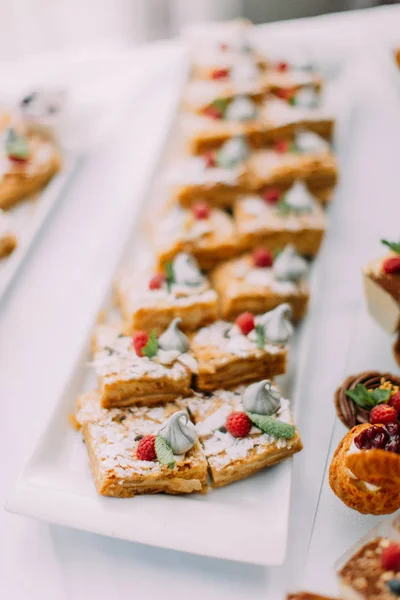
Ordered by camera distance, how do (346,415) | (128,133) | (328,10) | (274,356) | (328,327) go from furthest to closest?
(328,10), (128,133), (328,327), (274,356), (346,415)

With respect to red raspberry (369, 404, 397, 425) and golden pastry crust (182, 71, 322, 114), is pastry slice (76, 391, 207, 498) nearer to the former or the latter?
red raspberry (369, 404, 397, 425)

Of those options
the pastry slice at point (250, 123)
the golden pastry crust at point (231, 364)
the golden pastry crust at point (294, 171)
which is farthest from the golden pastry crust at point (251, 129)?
the golden pastry crust at point (231, 364)

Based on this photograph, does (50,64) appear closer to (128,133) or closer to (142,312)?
(128,133)

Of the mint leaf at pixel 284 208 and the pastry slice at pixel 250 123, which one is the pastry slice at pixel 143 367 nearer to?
the mint leaf at pixel 284 208

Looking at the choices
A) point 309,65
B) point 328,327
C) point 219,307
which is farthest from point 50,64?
point 328,327

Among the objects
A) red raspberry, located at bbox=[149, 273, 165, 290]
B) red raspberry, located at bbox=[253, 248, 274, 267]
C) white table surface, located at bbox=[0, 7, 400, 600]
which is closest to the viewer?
white table surface, located at bbox=[0, 7, 400, 600]

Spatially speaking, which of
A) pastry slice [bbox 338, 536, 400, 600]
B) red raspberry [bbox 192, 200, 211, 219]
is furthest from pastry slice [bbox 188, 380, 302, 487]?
red raspberry [bbox 192, 200, 211, 219]

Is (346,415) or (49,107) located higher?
(49,107)
